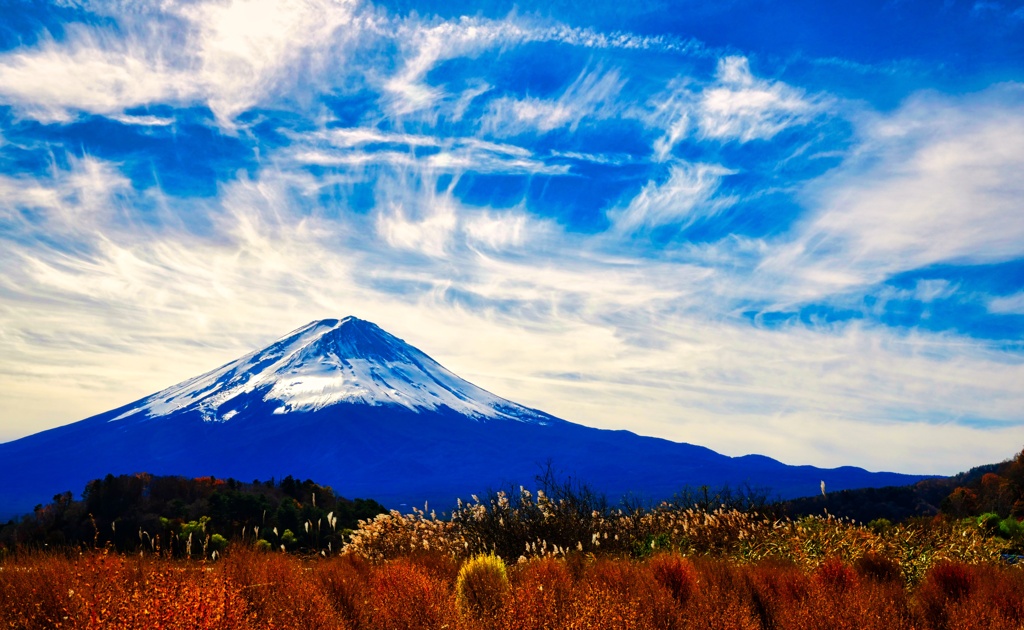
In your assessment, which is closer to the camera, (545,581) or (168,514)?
(545,581)

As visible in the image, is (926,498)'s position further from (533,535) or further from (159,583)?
(159,583)

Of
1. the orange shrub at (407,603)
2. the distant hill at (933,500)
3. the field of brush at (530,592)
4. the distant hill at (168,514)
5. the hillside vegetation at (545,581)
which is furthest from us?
the distant hill at (933,500)

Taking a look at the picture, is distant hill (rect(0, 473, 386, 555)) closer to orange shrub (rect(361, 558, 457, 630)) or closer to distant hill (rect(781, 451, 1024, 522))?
orange shrub (rect(361, 558, 457, 630))

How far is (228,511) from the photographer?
860 inches

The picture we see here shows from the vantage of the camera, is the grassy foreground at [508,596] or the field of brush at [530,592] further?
the field of brush at [530,592]

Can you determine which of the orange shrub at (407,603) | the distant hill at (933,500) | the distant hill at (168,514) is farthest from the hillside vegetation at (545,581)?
the distant hill at (168,514)

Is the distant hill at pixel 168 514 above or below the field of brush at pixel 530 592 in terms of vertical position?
above

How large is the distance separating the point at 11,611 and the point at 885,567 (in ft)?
31.8

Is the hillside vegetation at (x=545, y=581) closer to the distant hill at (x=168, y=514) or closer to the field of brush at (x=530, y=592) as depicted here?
the field of brush at (x=530, y=592)

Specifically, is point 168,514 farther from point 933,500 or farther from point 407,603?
point 933,500

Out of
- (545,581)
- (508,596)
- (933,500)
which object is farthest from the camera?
(933,500)

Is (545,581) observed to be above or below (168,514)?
below

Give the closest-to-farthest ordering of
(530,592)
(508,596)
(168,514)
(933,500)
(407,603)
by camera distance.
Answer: (508,596) < (407,603) < (530,592) < (168,514) < (933,500)

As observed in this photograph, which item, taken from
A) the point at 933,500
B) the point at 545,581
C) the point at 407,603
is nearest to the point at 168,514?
the point at 407,603
